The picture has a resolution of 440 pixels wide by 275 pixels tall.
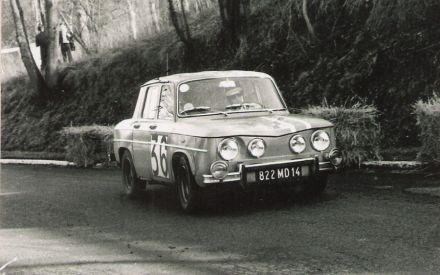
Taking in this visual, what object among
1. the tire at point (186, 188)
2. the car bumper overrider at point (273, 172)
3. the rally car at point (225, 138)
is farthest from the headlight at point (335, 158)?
the tire at point (186, 188)

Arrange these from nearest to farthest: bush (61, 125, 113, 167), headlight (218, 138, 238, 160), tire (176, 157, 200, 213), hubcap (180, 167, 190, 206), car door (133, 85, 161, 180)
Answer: headlight (218, 138, 238, 160)
tire (176, 157, 200, 213)
hubcap (180, 167, 190, 206)
car door (133, 85, 161, 180)
bush (61, 125, 113, 167)

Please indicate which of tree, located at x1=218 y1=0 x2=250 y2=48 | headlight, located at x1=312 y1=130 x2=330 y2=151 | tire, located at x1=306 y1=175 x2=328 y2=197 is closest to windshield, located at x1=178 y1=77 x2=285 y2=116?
headlight, located at x1=312 y1=130 x2=330 y2=151

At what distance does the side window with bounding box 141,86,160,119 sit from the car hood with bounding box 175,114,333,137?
1.03m

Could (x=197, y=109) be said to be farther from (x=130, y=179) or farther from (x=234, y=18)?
(x=234, y=18)

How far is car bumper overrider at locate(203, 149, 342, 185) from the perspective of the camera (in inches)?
295

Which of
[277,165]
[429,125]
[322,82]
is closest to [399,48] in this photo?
[322,82]

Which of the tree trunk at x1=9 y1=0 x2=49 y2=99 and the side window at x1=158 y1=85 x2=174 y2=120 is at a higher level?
the tree trunk at x1=9 y1=0 x2=49 y2=99

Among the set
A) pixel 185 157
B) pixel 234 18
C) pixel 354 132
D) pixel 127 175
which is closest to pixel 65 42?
pixel 234 18

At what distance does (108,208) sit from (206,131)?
2.48m

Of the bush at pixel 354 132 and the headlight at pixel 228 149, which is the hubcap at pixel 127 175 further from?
the bush at pixel 354 132

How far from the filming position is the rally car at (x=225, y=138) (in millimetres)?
7527

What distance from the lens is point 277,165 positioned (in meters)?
7.58

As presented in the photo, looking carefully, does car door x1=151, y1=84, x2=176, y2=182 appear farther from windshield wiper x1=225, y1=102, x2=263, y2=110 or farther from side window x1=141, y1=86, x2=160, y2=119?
windshield wiper x1=225, y1=102, x2=263, y2=110

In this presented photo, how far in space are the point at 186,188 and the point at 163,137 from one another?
2.58ft
